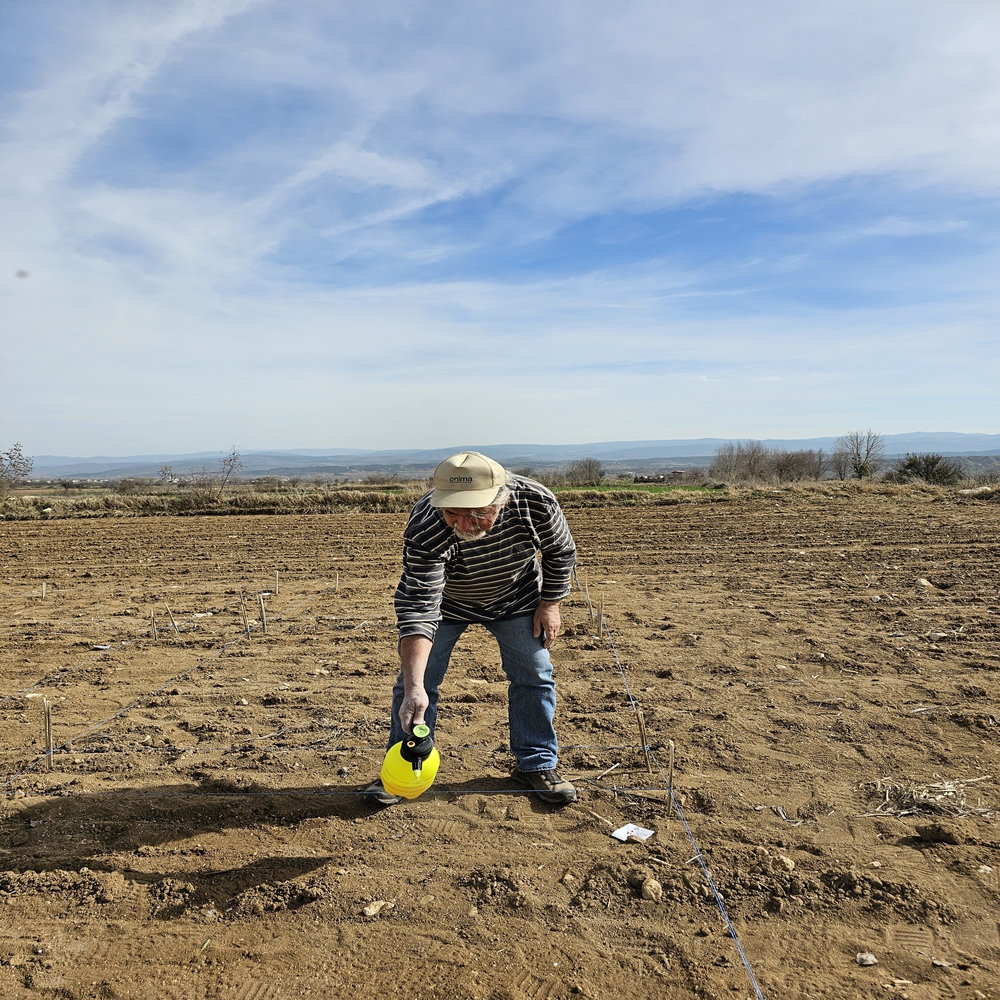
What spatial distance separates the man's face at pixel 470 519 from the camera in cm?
283

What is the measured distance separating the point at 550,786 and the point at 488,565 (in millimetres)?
1191

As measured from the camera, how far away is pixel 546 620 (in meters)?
3.30

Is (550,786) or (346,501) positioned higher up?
(346,501)

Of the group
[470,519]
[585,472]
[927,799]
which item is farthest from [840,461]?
[470,519]


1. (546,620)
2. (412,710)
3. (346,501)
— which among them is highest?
(546,620)

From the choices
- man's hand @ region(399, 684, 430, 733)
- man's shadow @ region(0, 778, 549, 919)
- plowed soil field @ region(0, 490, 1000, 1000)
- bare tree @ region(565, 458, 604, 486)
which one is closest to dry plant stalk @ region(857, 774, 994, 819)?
plowed soil field @ region(0, 490, 1000, 1000)

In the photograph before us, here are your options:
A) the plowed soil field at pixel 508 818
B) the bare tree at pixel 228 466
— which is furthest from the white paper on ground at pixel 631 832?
the bare tree at pixel 228 466

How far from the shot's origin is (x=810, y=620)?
668cm

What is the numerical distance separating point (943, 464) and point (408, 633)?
121 ft

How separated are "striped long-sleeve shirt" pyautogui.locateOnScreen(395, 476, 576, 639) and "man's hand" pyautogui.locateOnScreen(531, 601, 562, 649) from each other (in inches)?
1.6

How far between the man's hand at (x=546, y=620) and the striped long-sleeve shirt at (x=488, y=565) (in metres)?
0.04

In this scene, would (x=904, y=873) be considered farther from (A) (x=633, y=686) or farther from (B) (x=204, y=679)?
(B) (x=204, y=679)

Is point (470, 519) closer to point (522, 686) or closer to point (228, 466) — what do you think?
point (522, 686)

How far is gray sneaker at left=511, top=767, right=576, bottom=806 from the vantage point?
3.38 m
